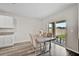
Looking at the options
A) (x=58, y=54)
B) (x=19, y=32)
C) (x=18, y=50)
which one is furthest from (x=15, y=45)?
(x=58, y=54)

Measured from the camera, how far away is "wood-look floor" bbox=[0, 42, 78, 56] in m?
1.54

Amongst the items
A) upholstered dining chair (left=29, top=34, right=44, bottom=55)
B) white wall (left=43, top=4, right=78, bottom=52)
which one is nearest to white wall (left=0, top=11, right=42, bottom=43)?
upholstered dining chair (left=29, top=34, right=44, bottom=55)

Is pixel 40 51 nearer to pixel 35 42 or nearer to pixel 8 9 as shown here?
pixel 35 42

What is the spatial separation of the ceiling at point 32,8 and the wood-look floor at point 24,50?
0.56m

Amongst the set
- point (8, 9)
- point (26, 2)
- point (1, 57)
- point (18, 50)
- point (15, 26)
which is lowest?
point (1, 57)

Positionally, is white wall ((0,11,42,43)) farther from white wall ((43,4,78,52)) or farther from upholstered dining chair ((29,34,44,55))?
white wall ((43,4,78,52))

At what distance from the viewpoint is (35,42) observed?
1645 mm

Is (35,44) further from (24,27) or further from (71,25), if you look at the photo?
(71,25)

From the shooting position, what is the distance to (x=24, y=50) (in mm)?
1604

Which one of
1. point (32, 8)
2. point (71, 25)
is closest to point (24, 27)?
point (32, 8)

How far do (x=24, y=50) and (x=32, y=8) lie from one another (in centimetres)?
76

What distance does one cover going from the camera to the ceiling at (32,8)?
1.55m

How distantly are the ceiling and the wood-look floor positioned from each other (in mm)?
556

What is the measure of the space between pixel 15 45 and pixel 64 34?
2.90 feet
